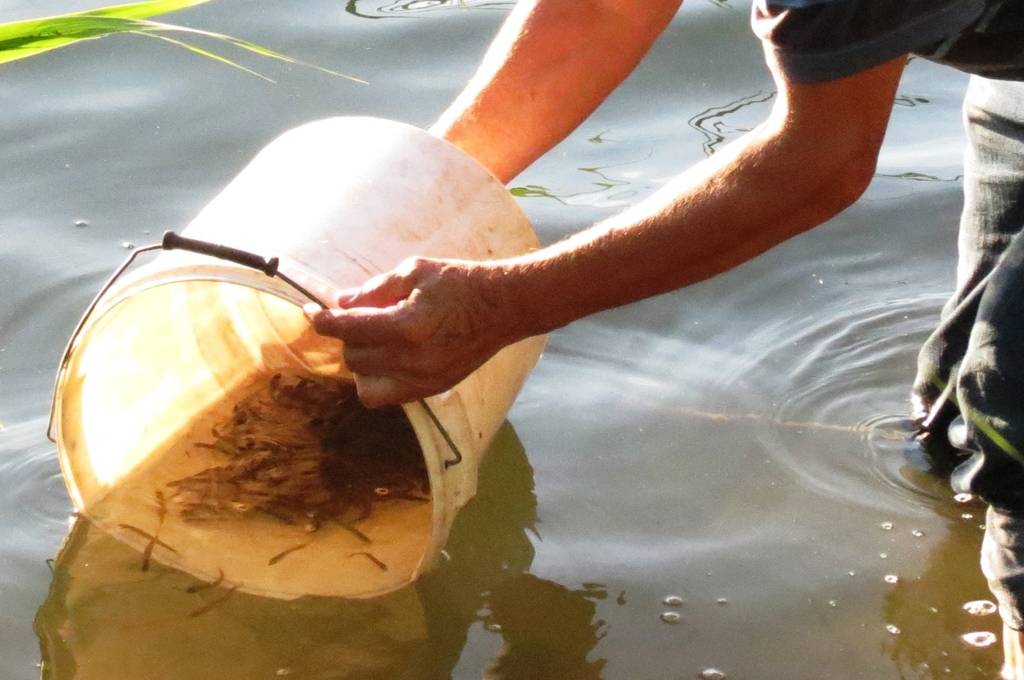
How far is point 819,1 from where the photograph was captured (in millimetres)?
1475

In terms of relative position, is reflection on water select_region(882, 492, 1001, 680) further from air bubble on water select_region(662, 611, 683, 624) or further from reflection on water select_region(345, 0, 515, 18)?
reflection on water select_region(345, 0, 515, 18)

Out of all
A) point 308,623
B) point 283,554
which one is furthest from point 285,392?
point 308,623

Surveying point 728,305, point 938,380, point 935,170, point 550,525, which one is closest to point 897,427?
point 938,380

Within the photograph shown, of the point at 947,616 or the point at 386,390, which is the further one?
the point at 947,616

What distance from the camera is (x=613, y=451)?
252 cm

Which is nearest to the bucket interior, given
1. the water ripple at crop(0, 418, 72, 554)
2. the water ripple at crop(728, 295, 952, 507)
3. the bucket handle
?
the water ripple at crop(0, 418, 72, 554)

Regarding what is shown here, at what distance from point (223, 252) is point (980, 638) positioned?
1.33 metres

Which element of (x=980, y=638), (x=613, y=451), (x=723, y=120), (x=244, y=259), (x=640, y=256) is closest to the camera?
(x=640, y=256)

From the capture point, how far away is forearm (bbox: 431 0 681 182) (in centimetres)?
230

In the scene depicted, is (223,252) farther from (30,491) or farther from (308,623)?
(30,491)

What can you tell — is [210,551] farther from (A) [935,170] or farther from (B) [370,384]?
(A) [935,170]

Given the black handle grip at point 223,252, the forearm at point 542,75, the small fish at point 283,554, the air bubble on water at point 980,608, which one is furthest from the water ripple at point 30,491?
the air bubble on water at point 980,608

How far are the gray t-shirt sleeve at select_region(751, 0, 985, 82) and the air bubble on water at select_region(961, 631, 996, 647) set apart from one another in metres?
1.02

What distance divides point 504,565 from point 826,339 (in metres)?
0.95
